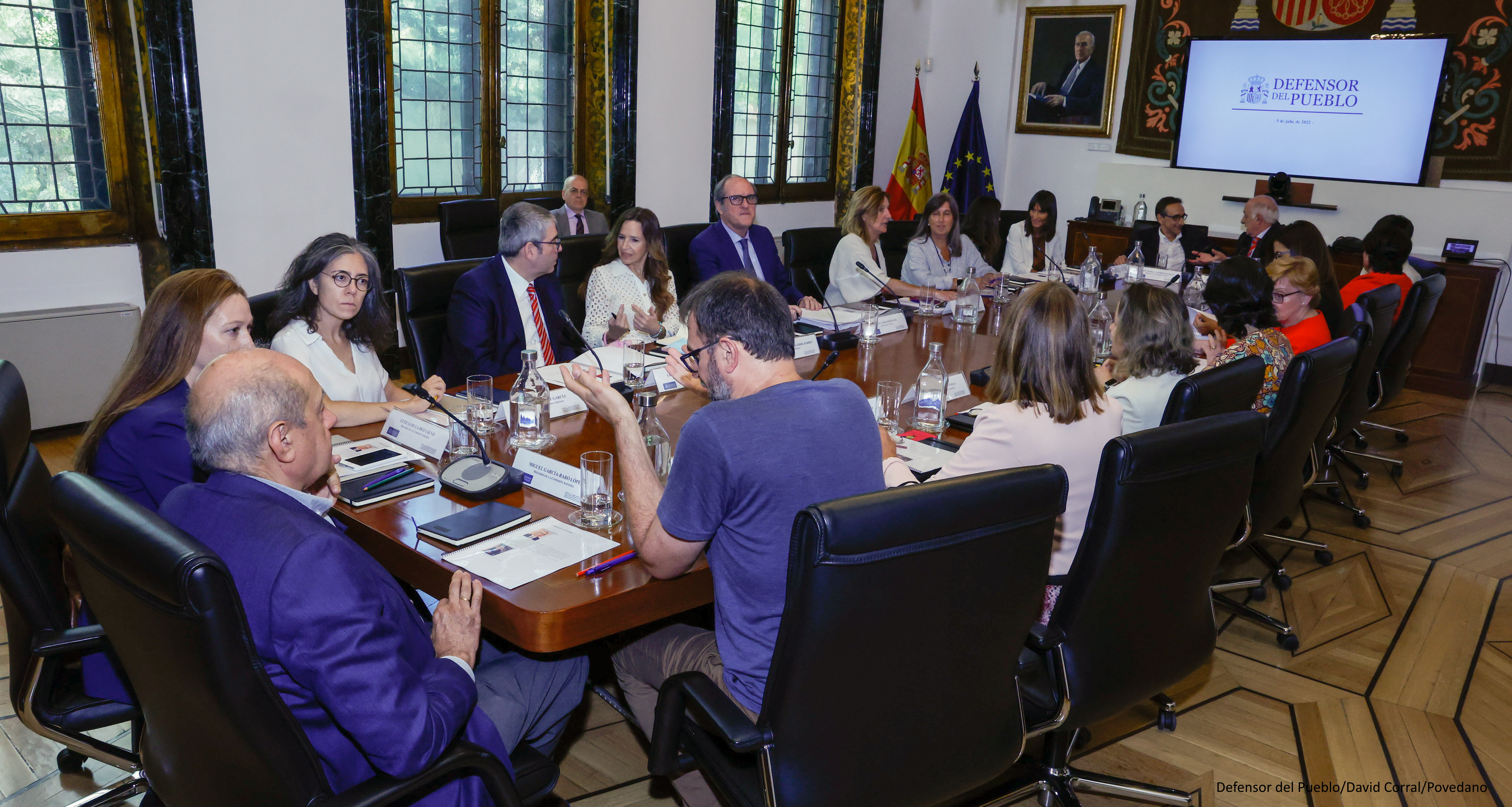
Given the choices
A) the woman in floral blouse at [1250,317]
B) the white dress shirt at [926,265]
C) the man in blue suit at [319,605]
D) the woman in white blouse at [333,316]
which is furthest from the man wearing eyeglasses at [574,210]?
the man in blue suit at [319,605]

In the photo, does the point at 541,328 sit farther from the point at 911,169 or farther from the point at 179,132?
the point at 911,169

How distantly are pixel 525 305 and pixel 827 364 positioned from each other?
4.17ft

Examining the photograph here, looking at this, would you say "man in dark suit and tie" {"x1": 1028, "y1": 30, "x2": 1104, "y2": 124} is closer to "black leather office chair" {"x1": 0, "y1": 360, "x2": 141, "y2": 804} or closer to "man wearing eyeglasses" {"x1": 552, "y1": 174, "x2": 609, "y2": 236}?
"man wearing eyeglasses" {"x1": 552, "y1": 174, "x2": 609, "y2": 236}

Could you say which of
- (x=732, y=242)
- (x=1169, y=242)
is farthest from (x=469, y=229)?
(x=1169, y=242)

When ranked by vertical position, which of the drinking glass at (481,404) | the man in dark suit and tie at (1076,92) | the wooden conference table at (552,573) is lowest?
the wooden conference table at (552,573)

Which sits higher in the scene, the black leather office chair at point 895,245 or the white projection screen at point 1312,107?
the white projection screen at point 1312,107

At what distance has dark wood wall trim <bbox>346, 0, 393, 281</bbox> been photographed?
5.32 metres

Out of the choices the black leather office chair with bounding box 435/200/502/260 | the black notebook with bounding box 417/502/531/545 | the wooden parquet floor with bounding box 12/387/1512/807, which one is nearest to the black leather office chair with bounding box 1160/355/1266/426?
the wooden parquet floor with bounding box 12/387/1512/807

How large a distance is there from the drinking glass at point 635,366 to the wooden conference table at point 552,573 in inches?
5.6

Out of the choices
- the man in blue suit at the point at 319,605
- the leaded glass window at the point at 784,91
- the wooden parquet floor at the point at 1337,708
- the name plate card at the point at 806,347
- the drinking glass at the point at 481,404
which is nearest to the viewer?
the man in blue suit at the point at 319,605

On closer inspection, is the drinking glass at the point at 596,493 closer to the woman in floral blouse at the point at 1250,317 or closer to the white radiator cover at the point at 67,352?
the woman in floral blouse at the point at 1250,317

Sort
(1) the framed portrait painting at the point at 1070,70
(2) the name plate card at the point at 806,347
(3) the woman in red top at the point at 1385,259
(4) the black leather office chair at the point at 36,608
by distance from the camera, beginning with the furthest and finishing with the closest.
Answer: (1) the framed portrait painting at the point at 1070,70, (3) the woman in red top at the point at 1385,259, (2) the name plate card at the point at 806,347, (4) the black leather office chair at the point at 36,608

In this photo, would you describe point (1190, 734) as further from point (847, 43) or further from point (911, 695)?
point (847, 43)

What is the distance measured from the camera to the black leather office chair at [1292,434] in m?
2.70
